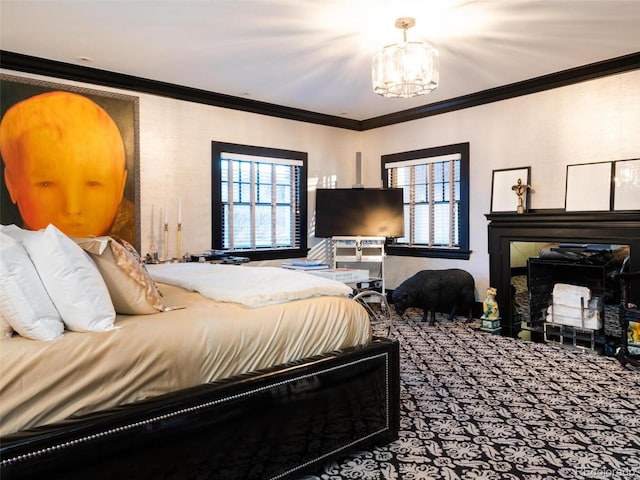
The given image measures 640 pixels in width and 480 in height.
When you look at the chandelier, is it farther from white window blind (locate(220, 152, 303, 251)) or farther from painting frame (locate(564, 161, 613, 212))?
white window blind (locate(220, 152, 303, 251))

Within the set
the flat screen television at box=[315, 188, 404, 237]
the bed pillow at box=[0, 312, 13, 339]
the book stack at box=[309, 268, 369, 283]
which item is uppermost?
the flat screen television at box=[315, 188, 404, 237]

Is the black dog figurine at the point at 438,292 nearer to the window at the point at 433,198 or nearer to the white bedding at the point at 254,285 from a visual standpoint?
the window at the point at 433,198

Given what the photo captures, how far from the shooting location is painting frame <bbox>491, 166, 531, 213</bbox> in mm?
5051

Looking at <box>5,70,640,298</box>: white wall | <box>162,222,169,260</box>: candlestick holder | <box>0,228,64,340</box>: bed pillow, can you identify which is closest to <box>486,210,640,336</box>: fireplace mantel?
<box>5,70,640,298</box>: white wall

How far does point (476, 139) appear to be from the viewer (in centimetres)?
554

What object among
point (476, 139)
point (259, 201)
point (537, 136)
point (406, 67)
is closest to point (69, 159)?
point (259, 201)

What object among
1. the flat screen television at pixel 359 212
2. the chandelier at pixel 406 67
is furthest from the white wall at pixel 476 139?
the chandelier at pixel 406 67

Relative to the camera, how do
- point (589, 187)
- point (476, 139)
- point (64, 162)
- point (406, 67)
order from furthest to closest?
point (476, 139), point (589, 187), point (64, 162), point (406, 67)

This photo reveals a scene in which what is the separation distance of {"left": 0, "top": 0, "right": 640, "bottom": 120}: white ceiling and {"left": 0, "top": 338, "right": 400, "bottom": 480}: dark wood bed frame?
8.04 feet

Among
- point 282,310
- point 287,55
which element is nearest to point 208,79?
point 287,55

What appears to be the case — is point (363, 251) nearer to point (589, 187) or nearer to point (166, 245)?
point (166, 245)

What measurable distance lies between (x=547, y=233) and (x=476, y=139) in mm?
1529

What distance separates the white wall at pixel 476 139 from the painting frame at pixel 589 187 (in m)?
0.10

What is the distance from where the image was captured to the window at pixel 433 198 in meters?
A: 5.70
